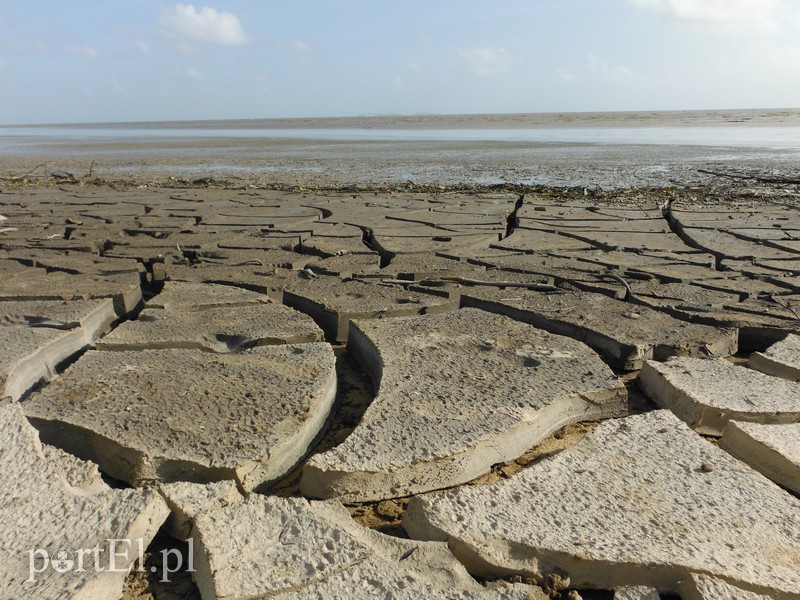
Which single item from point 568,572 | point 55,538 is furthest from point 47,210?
point 568,572

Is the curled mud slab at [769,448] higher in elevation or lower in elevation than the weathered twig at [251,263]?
lower

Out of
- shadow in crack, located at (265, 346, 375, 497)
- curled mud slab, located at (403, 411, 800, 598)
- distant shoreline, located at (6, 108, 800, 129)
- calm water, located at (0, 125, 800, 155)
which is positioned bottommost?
shadow in crack, located at (265, 346, 375, 497)

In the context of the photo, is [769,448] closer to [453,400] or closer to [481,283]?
[453,400]

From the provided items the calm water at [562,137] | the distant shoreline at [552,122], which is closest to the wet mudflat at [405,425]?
the calm water at [562,137]

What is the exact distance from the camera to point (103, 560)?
1.11 m

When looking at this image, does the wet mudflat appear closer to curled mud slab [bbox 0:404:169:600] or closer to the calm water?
curled mud slab [bbox 0:404:169:600]

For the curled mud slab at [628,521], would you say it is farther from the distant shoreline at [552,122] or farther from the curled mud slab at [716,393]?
the distant shoreline at [552,122]

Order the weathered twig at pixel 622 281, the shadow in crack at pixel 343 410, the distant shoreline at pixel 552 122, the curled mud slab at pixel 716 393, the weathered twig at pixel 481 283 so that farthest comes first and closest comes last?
the distant shoreline at pixel 552 122
the weathered twig at pixel 481 283
the weathered twig at pixel 622 281
the curled mud slab at pixel 716 393
the shadow in crack at pixel 343 410

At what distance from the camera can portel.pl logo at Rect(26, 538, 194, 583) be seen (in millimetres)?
1078

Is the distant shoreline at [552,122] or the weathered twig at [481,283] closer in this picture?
the weathered twig at [481,283]

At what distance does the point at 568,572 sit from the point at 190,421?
3.11ft

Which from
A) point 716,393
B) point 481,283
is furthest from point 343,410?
point 481,283

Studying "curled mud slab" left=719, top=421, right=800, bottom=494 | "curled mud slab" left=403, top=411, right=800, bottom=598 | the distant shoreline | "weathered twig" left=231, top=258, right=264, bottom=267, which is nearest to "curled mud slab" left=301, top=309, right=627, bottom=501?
"curled mud slab" left=403, top=411, right=800, bottom=598

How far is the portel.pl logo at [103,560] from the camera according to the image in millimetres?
1078
